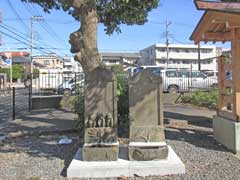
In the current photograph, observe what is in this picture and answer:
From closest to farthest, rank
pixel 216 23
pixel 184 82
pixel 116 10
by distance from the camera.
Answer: pixel 216 23 < pixel 116 10 < pixel 184 82

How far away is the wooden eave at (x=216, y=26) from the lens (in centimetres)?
747

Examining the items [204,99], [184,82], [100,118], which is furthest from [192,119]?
[184,82]

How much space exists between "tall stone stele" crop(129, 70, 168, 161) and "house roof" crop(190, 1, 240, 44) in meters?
2.07

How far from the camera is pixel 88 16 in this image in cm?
891

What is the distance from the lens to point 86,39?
8.83 m

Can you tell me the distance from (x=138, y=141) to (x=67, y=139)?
10.1ft

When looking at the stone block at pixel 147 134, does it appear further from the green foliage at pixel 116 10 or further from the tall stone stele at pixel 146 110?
the green foliage at pixel 116 10

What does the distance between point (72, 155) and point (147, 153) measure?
183cm

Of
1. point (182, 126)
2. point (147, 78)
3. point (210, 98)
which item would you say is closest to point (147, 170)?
point (147, 78)

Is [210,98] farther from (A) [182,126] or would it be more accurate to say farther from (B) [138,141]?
(B) [138,141]

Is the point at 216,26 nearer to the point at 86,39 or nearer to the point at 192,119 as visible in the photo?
the point at 86,39

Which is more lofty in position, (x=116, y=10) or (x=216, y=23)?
(x=116, y=10)

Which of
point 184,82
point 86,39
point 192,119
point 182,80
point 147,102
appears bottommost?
point 192,119

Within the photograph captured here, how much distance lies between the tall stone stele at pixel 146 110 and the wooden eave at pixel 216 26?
2107 millimetres
